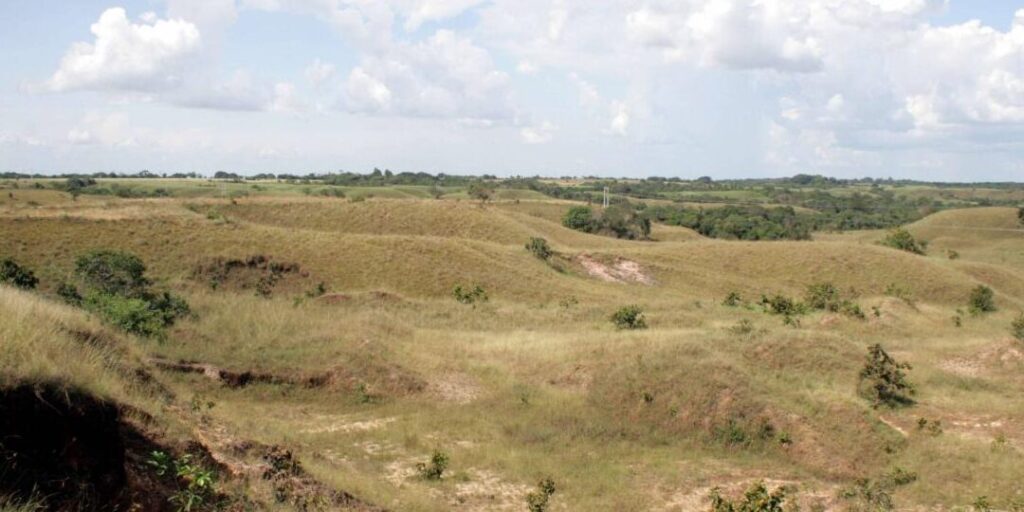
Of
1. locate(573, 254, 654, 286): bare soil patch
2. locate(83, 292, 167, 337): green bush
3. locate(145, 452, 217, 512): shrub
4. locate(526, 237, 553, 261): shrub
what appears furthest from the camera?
locate(526, 237, 553, 261): shrub

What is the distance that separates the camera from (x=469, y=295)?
34031 mm

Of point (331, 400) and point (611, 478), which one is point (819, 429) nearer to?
point (611, 478)

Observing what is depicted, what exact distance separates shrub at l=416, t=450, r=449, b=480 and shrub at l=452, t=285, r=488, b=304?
19.0 m

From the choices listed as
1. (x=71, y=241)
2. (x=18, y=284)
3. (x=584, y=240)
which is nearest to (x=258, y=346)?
(x=18, y=284)

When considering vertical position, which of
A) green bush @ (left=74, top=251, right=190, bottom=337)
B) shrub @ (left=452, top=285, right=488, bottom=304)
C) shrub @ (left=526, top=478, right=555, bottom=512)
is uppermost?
green bush @ (left=74, top=251, right=190, bottom=337)

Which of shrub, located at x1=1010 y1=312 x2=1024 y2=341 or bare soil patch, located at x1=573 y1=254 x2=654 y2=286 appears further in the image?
bare soil patch, located at x1=573 y1=254 x2=654 y2=286

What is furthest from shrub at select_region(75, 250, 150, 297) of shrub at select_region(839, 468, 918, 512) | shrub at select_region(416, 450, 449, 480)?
shrub at select_region(839, 468, 918, 512)

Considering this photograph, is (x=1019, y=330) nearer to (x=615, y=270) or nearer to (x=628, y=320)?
(x=628, y=320)

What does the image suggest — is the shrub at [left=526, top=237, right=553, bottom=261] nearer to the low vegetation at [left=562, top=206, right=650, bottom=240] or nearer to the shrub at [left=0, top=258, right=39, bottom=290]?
the low vegetation at [left=562, top=206, right=650, bottom=240]

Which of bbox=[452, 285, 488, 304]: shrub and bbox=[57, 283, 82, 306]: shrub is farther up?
bbox=[57, 283, 82, 306]: shrub

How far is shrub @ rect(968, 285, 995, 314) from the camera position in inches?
1567

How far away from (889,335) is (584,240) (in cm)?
3338

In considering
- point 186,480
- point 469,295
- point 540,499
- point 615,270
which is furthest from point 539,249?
point 186,480

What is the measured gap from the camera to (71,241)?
34469 mm
